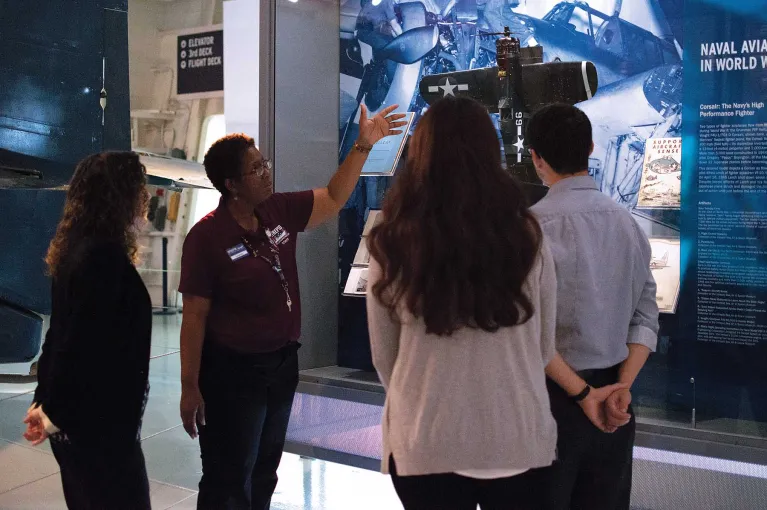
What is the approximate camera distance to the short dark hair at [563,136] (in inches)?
67.6

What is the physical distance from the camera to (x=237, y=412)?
2.33 metres

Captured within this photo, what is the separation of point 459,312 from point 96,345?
1002mm

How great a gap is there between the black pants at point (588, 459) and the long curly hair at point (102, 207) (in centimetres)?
112

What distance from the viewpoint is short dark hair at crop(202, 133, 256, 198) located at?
2371 millimetres

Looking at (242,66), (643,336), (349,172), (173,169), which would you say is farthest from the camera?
(173,169)

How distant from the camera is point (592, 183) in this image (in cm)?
176

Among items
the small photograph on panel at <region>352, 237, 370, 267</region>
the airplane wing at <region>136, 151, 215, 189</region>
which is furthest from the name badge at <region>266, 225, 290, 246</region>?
the airplane wing at <region>136, 151, 215, 189</region>

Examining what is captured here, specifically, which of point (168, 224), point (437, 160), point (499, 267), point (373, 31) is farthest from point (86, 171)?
point (168, 224)

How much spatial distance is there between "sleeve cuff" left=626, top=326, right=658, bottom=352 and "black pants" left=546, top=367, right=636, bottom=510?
10 cm

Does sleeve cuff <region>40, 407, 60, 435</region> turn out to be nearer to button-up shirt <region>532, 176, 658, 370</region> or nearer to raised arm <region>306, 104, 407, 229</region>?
raised arm <region>306, 104, 407, 229</region>

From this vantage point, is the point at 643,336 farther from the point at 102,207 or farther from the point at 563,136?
the point at 102,207

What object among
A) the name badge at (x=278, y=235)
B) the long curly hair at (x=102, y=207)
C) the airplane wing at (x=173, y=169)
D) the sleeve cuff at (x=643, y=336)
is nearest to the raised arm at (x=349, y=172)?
the name badge at (x=278, y=235)
